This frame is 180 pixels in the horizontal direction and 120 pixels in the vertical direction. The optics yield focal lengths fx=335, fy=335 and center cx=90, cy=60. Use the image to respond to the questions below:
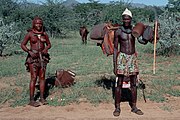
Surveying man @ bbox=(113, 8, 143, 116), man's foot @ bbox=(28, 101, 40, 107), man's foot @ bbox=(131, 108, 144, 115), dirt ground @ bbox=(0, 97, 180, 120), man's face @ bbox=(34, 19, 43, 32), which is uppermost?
man's face @ bbox=(34, 19, 43, 32)

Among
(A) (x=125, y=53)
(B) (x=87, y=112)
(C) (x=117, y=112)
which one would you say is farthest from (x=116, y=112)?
(A) (x=125, y=53)

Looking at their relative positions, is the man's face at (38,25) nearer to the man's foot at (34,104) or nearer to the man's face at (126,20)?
the man's foot at (34,104)

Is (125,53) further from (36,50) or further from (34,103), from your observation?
(34,103)

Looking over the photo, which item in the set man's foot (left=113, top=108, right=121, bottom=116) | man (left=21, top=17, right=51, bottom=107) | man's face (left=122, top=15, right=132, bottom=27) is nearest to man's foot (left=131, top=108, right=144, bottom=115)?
man's foot (left=113, top=108, right=121, bottom=116)

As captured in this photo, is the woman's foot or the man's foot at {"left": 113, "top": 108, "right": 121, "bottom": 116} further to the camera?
the woman's foot

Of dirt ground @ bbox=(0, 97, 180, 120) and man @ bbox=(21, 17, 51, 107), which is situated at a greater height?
man @ bbox=(21, 17, 51, 107)

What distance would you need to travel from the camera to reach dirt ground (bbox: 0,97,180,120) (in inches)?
236

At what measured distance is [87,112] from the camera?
6336 millimetres

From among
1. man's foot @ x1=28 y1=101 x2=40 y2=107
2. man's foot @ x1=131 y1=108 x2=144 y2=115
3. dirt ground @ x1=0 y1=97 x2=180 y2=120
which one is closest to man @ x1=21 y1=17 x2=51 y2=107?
man's foot @ x1=28 y1=101 x2=40 y2=107

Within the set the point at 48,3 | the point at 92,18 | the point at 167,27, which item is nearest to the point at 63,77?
the point at 167,27

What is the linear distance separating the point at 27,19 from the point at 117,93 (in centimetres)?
2442

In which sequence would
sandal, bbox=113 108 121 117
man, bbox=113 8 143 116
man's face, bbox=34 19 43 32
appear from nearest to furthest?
man, bbox=113 8 143 116, sandal, bbox=113 108 121 117, man's face, bbox=34 19 43 32

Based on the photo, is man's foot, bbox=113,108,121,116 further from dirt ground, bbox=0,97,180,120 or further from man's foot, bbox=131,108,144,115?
man's foot, bbox=131,108,144,115

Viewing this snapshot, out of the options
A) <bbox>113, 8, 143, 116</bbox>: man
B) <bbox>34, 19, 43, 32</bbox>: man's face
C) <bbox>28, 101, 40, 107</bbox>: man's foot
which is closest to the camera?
<bbox>113, 8, 143, 116</bbox>: man
